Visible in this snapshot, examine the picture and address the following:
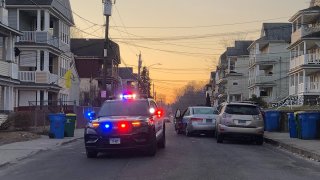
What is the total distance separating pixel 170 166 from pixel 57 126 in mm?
12053

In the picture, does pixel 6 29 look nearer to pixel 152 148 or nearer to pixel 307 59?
pixel 152 148

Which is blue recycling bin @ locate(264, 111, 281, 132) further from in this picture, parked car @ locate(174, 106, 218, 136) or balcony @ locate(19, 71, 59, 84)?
balcony @ locate(19, 71, 59, 84)

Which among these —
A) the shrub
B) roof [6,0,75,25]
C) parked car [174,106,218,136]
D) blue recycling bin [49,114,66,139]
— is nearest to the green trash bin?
blue recycling bin [49,114,66,139]

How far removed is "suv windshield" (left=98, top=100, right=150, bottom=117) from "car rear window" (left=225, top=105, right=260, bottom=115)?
19.3ft

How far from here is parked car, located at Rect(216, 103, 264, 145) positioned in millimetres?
21062

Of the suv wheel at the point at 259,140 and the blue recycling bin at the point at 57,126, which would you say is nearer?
the suv wheel at the point at 259,140

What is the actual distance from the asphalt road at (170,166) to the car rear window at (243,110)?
4032 mm

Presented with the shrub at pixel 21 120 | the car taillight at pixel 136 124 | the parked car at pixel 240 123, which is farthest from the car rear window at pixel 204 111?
the car taillight at pixel 136 124

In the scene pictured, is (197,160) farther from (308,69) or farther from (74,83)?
(74,83)

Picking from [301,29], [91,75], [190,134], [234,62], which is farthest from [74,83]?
[234,62]

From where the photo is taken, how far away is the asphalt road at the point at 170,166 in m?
11.7

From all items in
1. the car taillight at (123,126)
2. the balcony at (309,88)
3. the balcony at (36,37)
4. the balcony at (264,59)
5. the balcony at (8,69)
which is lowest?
the car taillight at (123,126)

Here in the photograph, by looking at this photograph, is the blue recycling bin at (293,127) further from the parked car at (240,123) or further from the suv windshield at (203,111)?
the suv windshield at (203,111)

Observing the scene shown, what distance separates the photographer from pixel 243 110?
21344 millimetres
